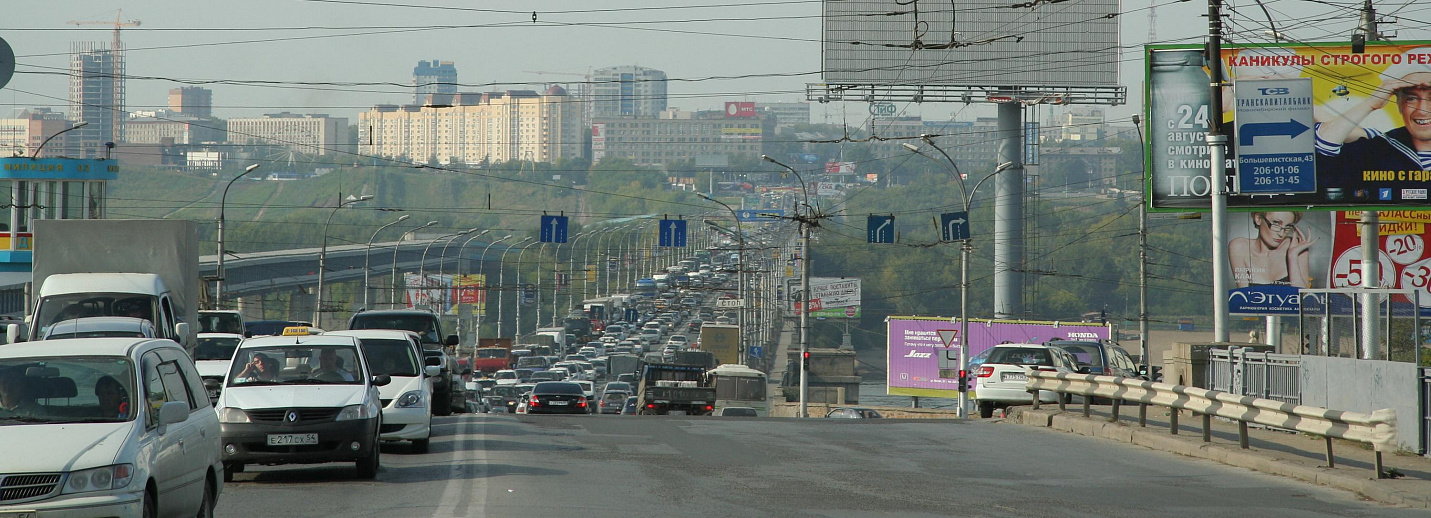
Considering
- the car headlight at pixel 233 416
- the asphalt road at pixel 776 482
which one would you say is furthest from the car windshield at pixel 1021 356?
the car headlight at pixel 233 416

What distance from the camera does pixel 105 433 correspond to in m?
8.37

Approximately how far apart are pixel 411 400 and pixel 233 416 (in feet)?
10.7

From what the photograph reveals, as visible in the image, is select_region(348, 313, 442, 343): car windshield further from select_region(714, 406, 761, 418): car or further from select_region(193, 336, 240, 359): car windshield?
select_region(714, 406, 761, 418): car

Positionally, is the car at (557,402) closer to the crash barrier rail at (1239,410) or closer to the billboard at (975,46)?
the crash barrier rail at (1239,410)

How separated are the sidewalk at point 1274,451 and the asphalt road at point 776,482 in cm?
25

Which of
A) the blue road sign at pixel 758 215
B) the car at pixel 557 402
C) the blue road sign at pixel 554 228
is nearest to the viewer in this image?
the car at pixel 557 402

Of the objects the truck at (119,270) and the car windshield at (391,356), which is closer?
the car windshield at (391,356)

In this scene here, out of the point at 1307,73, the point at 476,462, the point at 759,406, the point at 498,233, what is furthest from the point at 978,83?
the point at 498,233

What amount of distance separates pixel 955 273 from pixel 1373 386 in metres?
94.1

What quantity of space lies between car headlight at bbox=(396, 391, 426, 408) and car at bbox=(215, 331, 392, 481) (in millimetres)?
2030

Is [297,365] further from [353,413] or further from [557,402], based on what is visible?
[557,402]

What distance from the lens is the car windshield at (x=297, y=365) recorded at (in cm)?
1436

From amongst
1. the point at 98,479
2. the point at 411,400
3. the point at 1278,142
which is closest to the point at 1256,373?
the point at 1278,142

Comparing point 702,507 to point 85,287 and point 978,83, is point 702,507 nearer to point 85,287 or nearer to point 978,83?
point 85,287
